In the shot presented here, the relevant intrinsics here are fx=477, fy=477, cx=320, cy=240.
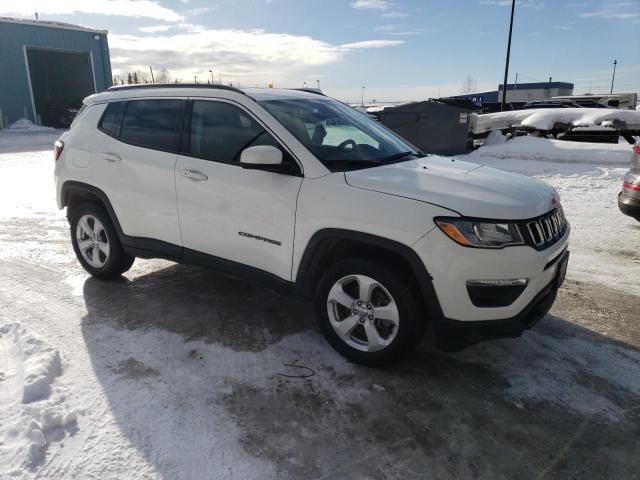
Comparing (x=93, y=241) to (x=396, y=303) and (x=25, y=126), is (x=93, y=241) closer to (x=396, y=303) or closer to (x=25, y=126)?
(x=396, y=303)

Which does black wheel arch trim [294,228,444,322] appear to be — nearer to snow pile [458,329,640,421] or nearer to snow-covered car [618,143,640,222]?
snow pile [458,329,640,421]

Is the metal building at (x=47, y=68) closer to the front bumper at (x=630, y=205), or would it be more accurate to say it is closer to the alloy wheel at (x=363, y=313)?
the alloy wheel at (x=363, y=313)

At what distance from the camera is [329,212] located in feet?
9.86

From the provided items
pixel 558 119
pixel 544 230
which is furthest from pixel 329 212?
pixel 558 119

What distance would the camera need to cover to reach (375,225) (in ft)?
9.34

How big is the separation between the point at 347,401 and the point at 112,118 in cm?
324

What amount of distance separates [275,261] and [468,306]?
133cm

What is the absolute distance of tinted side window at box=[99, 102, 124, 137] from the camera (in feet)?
13.9

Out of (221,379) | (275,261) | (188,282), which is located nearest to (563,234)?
(275,261)

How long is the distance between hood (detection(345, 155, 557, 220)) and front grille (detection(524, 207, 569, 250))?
5 cm

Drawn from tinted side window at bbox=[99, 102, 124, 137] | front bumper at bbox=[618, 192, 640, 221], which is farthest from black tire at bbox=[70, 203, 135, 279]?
front bumper at bbox=[618, 192, 640, 221]

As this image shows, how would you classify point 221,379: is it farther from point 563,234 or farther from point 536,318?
point 563,234

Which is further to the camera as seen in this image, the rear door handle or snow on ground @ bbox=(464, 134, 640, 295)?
snow on ground @ bbox=(464, 134, 640, 295)

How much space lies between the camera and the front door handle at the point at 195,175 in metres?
3.56
